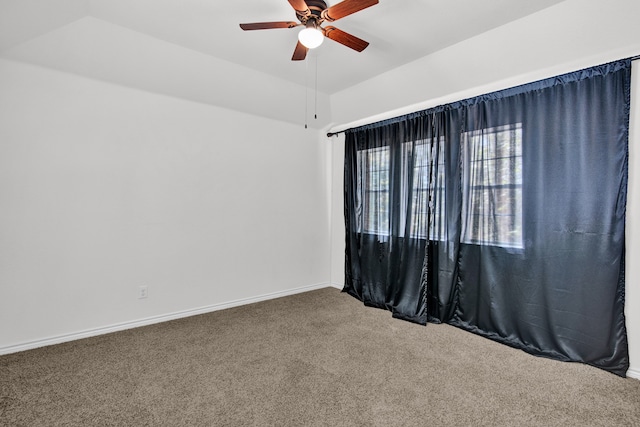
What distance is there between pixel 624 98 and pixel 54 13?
4029 millimetres

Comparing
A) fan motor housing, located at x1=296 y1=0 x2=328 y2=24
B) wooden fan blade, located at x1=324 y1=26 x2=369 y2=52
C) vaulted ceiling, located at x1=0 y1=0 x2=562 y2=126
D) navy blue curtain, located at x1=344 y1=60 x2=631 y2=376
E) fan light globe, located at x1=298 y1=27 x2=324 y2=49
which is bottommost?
navy blue curtain, located at x1=344 y1=60 x2=631 y2=376

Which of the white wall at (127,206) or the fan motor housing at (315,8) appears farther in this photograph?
the white wall at (127,206)

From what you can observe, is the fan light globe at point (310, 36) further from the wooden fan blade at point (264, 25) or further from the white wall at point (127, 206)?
the white wall at point (127, 206)

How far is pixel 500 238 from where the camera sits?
2.80 metres

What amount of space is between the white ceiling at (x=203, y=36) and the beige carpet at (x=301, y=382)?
240 cm

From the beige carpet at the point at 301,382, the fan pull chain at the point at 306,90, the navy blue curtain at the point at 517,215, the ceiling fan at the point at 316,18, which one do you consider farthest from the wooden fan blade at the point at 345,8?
Answer: the beige carpet at the point at 301,382

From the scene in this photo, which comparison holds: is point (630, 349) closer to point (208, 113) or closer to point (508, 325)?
point (508, 325)

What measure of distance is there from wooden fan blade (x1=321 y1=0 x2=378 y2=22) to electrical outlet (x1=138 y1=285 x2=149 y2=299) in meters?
2.87

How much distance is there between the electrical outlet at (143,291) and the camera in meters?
3.07

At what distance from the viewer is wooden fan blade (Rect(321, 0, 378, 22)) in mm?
1771

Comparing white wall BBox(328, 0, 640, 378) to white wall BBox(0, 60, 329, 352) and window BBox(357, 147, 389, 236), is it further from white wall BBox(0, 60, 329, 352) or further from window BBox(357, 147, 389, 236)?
A: white wall BBox(0, 60, 329, 352)

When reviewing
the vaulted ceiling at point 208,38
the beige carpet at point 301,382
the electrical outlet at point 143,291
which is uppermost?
the vaulted ceiling at point 208,38

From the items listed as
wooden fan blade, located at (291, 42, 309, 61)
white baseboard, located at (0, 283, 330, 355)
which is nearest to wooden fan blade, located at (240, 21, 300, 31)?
wooden fan blade, located at (291, 42, 309, 61)

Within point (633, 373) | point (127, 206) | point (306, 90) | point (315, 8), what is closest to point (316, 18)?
point (315, 8)
